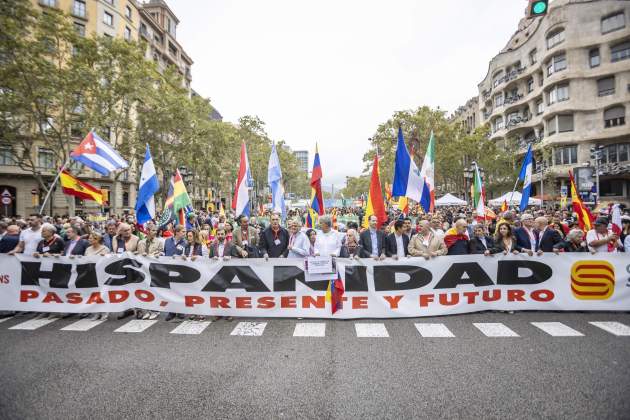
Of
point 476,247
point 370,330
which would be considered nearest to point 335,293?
point 370,330

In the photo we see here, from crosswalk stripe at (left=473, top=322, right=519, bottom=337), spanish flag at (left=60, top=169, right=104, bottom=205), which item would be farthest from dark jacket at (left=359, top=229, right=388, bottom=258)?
spanish flag at (left=60, top=169, right=104, bottom=205)

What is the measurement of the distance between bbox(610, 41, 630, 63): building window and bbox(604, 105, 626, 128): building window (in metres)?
4.27

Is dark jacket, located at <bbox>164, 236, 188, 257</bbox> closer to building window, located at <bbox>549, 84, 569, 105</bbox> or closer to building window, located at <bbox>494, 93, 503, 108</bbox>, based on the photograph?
building window, located at <bbox>549, 84, 569, 105</bbox>

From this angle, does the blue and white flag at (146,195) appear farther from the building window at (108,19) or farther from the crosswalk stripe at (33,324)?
the building window at (108,19)

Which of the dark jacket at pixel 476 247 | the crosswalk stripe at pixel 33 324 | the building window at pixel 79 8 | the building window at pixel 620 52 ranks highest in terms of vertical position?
the building window at pixel 79 8

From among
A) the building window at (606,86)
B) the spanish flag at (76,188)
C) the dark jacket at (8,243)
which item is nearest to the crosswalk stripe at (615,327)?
the spanish flag at (76,188)

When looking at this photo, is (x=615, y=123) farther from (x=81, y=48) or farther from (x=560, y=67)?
(x=81, y=48)

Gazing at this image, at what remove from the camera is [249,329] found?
5.26 metres

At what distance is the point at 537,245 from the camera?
676cm

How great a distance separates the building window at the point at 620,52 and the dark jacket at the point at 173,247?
41.1 m

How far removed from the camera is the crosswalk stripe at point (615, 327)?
15.8ft

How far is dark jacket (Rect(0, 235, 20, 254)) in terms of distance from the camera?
691 centimetres

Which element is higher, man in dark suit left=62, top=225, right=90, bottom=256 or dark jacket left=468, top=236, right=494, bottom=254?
man in dark suit left=62, top=225, right=90, bottom=256

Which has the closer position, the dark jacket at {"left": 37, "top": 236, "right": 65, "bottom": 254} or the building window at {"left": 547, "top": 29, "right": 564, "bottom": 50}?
the dark jacket at {"left": 37, "top": 236, "right": 65, "bottom": 254}
